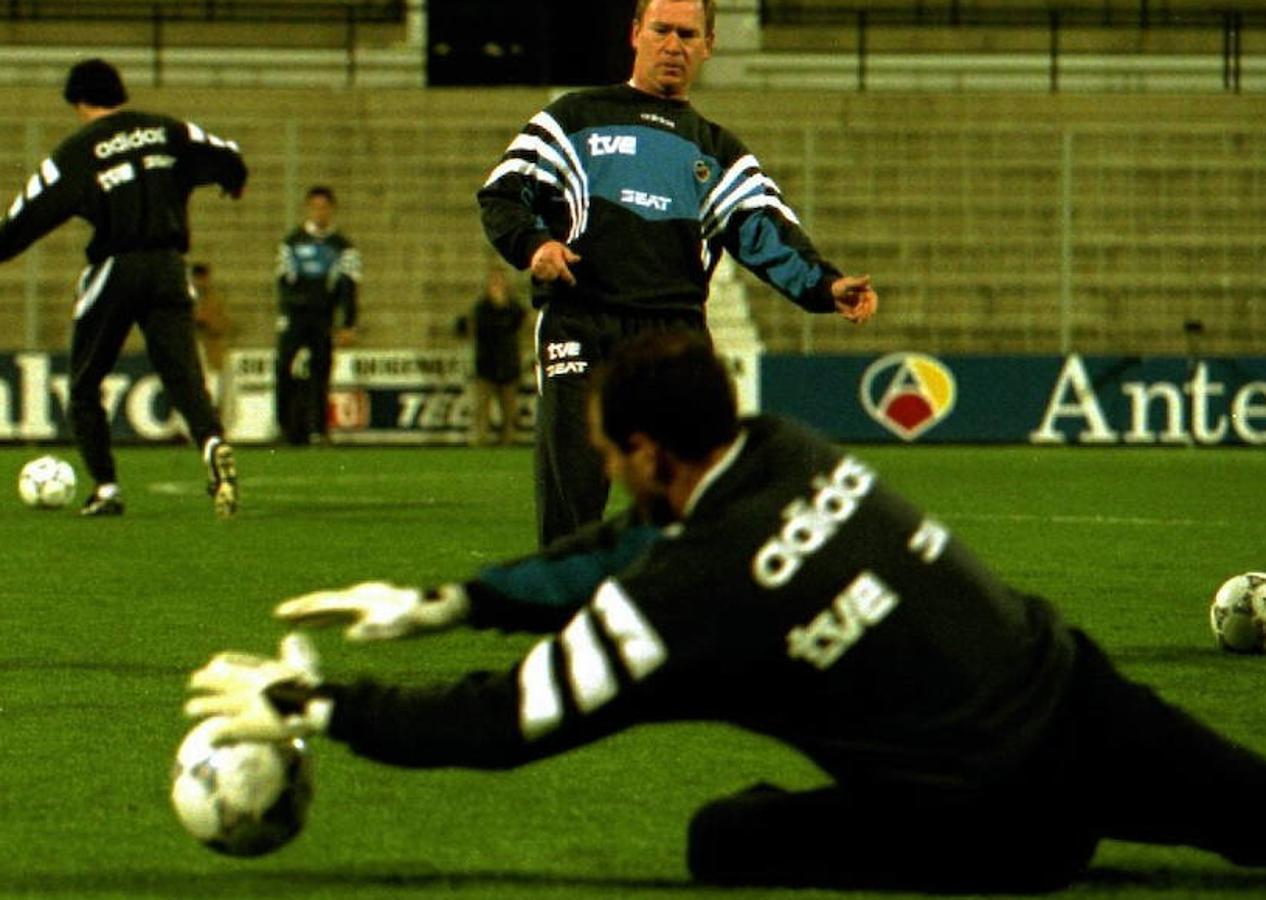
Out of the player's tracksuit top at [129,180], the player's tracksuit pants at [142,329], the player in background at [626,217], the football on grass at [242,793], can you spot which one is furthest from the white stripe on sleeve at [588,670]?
the player's tracksuit pants at [142,329]

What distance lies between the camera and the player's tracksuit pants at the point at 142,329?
12977 mm

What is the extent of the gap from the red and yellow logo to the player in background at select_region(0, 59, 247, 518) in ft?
37.3

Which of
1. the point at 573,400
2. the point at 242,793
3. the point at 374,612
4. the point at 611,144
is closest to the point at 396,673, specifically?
the point at 573,400

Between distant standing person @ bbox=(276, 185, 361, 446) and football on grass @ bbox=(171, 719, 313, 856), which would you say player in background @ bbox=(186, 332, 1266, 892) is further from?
distant standing person @ bbox=(276, 185, 361, 446)

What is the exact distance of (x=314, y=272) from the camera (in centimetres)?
2336

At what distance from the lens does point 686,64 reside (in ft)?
24.6

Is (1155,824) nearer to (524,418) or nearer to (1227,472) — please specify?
(1227,472)

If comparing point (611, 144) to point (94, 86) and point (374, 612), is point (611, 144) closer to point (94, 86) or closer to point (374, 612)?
point (374, 612)

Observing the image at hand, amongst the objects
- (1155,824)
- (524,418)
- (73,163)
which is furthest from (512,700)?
(524,418)

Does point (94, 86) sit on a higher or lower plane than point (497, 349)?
higher

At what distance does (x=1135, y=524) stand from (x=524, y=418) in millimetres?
11689

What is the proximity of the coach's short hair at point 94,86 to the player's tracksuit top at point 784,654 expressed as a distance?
902 centimetres

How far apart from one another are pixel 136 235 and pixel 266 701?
8902mm

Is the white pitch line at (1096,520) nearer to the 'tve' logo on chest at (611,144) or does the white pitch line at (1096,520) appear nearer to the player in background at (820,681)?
the 'tve' logo on chest at (611,144)
